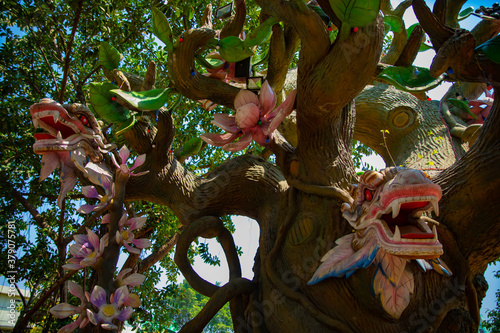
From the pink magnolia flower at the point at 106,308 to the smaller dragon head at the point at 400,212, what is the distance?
1.27 m

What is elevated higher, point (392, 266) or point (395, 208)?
→ point (395, 208)

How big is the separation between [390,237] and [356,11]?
1098 mm

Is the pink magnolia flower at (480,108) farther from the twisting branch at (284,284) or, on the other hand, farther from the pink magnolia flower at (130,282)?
the pink magnolia flower at (130,282)

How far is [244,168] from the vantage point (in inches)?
118

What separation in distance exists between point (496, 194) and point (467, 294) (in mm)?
624

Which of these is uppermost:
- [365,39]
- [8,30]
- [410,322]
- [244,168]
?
[8,30]

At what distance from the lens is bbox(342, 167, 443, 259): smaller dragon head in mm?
1713

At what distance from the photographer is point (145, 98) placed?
8.15 ft

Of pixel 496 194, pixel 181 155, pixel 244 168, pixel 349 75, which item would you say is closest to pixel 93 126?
pixel 181 155

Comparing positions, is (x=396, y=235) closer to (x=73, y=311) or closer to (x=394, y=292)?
(x=394, y=292)

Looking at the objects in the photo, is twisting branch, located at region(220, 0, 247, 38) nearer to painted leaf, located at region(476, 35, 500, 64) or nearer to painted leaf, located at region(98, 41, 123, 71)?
painted leaf, located at region(98, 41, 123, 71)

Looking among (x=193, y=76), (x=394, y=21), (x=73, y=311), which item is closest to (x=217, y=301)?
(x=73, y=311)

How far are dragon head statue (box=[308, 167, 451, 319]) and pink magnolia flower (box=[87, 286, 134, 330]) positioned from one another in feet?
3.41

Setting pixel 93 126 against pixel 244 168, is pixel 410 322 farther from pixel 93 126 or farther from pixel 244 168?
pixel 93 126
